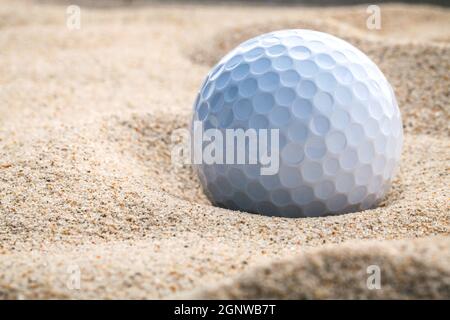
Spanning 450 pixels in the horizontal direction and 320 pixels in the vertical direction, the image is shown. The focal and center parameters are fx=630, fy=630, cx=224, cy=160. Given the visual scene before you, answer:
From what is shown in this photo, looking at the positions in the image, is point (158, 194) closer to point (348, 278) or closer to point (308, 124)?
point (308, 124)

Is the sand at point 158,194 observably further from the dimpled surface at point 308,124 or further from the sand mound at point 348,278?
the dimpled surface at point 308,124

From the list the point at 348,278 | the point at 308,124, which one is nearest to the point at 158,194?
the point at 308,124

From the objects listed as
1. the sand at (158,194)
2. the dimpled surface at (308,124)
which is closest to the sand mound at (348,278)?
the sand at (158,194)

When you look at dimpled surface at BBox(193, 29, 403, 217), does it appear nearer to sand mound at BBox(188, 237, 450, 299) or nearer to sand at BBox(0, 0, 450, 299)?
sand at BBox(0, 0, 450, 299)

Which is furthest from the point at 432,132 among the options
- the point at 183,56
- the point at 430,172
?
the point at 183,56

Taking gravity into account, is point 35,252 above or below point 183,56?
below

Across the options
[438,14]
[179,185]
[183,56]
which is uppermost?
[438,14]

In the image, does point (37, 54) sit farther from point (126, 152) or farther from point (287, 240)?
point (287, 240)
